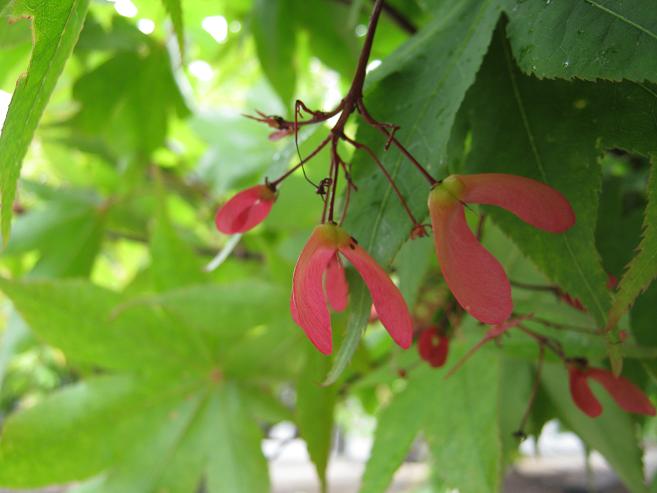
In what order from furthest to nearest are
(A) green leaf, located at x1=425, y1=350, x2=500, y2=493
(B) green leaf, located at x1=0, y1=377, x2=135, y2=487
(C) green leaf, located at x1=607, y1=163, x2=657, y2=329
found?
(B) green leaf, located at x1=0, y1=377, x2=135, y2=487 < (A) green leaf, located at x1=425, y1=350, x2=500, y2=493 < (C) green leaf, located at x1=607, y1=163, x2=657, y2=329

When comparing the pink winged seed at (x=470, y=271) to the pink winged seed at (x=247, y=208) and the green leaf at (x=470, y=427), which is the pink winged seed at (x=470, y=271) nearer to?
the pink winged seed at (x=247, y=208)

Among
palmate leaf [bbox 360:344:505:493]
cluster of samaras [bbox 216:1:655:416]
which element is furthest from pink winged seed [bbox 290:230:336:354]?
palmate leaf [bbox 360:344:505:493]

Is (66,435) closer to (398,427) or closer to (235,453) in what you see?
(235,453)

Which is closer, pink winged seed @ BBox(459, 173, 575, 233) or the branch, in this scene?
pink winged seed @ BBox(459, 173, 575, 233)

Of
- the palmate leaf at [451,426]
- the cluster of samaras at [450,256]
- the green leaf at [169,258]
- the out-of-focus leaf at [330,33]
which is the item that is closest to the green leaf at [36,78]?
the cluster of samaras at [450,256]

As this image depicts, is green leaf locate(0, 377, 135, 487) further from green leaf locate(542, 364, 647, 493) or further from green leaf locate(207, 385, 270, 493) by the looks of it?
green leaf locate(542, 364, 647, 493)

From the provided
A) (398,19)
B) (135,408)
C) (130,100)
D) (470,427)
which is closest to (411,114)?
(470,427)
